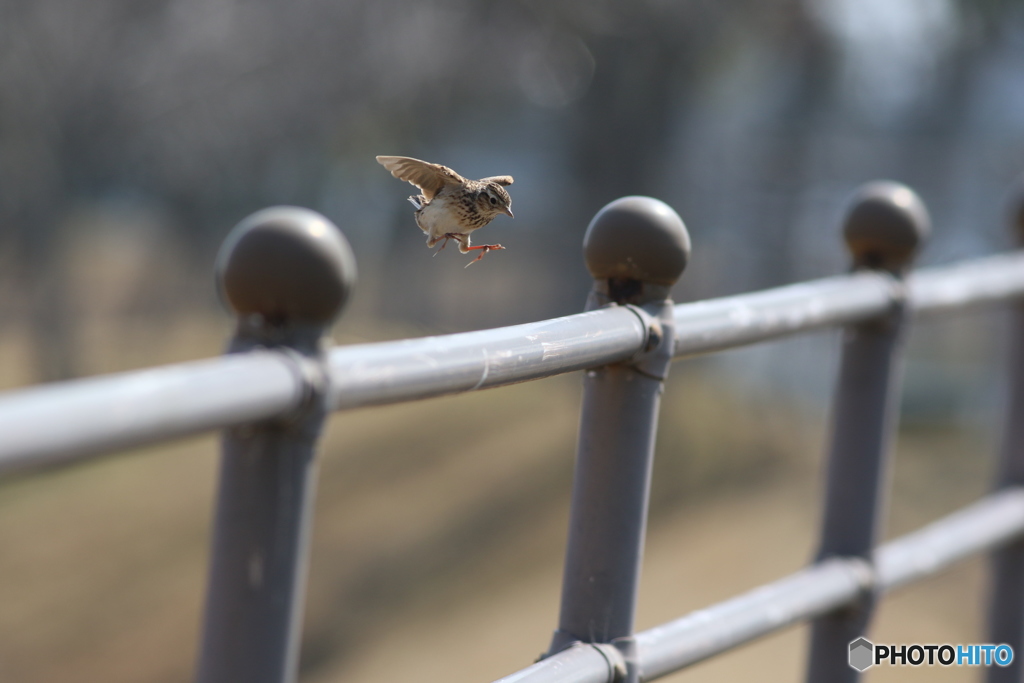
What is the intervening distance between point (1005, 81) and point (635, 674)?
26.9 feet

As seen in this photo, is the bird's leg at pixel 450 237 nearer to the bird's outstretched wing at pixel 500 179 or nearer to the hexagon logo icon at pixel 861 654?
the bird's outstretched wing at pixel 500 179

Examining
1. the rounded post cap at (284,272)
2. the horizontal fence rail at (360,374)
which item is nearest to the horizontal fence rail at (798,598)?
the horizontal fence rail at (360,374)

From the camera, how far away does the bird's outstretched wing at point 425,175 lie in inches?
46.5

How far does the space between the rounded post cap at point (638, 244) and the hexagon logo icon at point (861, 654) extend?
2.06ft

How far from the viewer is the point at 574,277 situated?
23.6 ft

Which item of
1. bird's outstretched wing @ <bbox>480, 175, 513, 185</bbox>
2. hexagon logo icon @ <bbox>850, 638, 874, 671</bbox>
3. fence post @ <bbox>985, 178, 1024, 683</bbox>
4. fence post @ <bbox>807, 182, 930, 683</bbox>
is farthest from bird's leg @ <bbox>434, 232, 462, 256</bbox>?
fence post @ <bbox>985, 178, 1024, 683</bbox>

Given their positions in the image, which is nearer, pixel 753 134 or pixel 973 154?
pixel 973 154

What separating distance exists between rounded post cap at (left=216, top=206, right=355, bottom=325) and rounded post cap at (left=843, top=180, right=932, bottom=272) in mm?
946

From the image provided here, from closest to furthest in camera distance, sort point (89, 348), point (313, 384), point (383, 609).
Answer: point (313, 384), point (383, 609), point (89, 348)

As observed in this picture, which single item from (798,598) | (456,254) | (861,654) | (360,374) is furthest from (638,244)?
(456,254)

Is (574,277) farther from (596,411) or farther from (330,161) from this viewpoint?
(596,411)

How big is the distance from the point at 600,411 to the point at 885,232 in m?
0.62

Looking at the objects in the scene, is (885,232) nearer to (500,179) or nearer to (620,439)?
(500,179)

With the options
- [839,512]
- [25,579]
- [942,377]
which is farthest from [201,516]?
[839,512]
